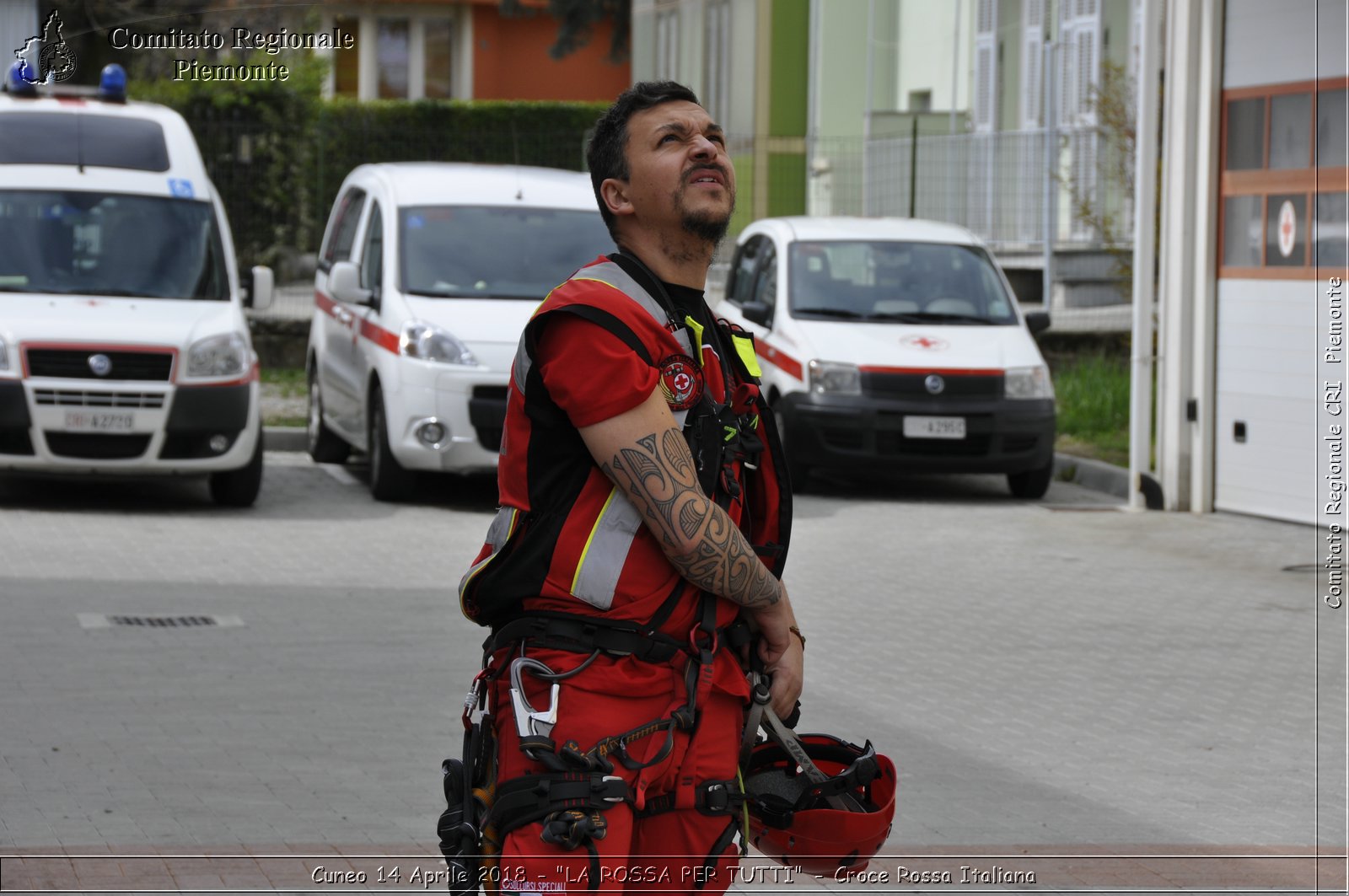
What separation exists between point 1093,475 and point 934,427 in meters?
2.04

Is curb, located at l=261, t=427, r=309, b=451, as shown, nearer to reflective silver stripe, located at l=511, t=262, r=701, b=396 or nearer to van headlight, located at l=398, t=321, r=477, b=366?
van headlight, located at l=398, t=321, r=477, b=366

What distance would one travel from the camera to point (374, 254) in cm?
1327

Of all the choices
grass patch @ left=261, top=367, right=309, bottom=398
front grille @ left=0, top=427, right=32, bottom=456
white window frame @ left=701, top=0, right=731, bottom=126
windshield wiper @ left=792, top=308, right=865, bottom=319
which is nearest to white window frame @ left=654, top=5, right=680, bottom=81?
white window frame @ left=701, top=0, right=731, bottom=126

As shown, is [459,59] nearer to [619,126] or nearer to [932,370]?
[932,370]

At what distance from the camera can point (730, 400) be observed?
10.9 ft

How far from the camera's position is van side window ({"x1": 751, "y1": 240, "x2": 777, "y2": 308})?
47.2ft

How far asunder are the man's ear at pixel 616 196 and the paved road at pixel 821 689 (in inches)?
98.6

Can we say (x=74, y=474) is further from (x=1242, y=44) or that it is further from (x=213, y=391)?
(x=1242, y=44)

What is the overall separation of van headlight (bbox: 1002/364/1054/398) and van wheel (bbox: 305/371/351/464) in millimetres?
5034

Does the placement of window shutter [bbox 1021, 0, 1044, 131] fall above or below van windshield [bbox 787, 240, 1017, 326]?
above

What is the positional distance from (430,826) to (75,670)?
2.60m

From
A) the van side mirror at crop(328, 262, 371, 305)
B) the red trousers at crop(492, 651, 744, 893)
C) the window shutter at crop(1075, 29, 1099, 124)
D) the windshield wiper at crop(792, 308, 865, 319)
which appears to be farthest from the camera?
the window shutter at crop(1075, 29, 1099, 124)

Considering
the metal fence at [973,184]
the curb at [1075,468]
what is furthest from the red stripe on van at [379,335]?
the metal fence at [973,184]

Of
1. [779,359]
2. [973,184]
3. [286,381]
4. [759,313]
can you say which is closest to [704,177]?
[779,359]
